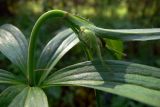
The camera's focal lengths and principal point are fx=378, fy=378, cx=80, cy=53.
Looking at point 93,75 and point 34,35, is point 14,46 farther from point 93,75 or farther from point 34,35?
point 93,75

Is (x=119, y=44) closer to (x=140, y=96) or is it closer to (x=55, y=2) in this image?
(x=140, y=96)

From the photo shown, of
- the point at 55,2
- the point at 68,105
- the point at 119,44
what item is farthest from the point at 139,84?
the point at 55,2

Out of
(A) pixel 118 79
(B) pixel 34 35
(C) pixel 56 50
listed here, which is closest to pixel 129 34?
(A) pixel 118 79

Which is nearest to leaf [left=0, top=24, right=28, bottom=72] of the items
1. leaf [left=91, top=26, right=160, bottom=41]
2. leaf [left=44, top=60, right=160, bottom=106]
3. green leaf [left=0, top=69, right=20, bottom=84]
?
green leaf [left=0, top=69, right=20, bottom=84]

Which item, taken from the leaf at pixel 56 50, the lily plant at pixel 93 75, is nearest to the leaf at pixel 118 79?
the lily plant at pixel 93 75

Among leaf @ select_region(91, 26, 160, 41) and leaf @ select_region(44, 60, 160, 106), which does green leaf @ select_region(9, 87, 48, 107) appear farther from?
leaf @ select_region(91, 26, 160, 41)

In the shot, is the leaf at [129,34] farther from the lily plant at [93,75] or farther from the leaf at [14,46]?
the leaf at [14,46]
